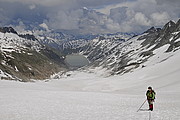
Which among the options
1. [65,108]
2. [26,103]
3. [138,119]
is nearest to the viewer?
[138,119]

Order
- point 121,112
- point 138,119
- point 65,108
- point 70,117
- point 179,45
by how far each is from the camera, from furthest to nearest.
A: point 179,45 → point 65,108 → point 121,112 → point 70,117 → point 138,119

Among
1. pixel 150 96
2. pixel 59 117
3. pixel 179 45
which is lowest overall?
pixel 59 117

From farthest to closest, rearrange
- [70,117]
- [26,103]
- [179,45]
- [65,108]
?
[179,45], [26,103], [65,108], [70,117]

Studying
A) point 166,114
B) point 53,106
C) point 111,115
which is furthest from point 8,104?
point 166,114

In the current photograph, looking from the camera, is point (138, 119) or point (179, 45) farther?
point (179, 45)

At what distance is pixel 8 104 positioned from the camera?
26.8 metres

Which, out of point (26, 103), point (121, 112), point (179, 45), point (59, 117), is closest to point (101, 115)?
point (121, 112)

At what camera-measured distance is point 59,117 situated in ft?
70.2

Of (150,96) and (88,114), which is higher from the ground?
(150,96)

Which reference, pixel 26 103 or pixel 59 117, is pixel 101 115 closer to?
pixel 59 117

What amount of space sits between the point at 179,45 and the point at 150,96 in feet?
355

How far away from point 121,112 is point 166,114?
4.41 metres

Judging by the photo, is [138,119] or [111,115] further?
[111,115]

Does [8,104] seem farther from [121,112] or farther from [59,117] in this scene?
[121,112]
